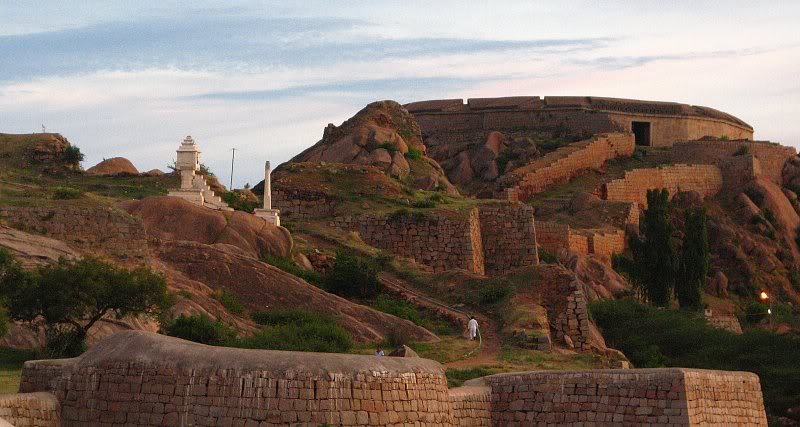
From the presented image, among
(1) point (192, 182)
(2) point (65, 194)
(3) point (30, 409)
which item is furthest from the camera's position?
(1) point (192, 182)

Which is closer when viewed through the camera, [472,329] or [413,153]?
[472,329]

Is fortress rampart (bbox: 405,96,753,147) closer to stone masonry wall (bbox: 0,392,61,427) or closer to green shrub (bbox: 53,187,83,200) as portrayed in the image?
green shrub (bbox: 53,187,83,200)

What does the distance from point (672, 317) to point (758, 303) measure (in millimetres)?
14693

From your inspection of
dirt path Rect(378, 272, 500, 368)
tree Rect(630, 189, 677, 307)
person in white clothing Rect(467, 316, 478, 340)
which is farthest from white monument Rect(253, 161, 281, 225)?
tree Rect(630, 189, 677, 307)

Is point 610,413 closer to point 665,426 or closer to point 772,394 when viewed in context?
point 665,426

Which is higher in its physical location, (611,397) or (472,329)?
(611,397)

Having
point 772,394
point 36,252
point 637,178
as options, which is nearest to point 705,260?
point 772,394

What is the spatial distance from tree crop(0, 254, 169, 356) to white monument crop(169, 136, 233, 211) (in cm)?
1027

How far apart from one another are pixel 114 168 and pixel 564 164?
2553cm

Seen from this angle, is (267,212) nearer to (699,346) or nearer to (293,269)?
(293,269)

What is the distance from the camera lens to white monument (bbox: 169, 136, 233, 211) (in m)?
38.6

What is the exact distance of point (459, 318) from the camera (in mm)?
34156

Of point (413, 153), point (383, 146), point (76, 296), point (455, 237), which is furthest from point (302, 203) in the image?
point (76, 296)

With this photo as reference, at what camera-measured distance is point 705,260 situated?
1916 inches
